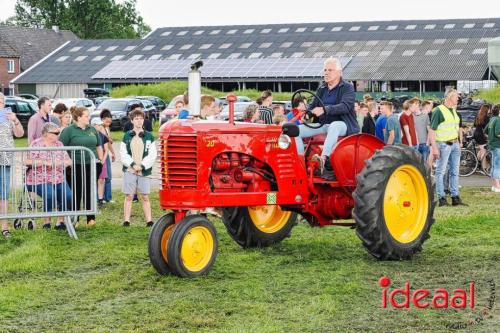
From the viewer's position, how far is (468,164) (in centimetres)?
2128

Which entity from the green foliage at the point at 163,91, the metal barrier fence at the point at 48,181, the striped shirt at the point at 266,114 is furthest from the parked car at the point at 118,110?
the metal barrier fence at the point at 48,181

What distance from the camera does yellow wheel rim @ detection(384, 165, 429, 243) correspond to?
33.3ft

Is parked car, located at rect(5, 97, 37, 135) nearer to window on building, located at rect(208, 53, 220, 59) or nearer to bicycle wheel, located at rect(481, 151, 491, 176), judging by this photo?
bicycle wheel, located at rect(481, 151, 491, 176)

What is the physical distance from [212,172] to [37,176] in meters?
3.75

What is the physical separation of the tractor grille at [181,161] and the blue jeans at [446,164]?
750 cm

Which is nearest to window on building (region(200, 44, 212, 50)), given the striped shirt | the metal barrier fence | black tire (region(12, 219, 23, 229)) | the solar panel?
the solar panel

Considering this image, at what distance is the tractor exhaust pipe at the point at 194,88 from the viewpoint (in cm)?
931

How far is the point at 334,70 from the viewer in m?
10.4

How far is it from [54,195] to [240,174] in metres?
3.63

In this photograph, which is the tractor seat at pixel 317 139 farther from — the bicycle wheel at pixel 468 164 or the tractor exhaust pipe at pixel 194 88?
the bicycle wheel at pixel 468 164

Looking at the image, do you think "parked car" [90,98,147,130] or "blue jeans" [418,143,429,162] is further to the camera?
"parked car" [90,98,147,130]

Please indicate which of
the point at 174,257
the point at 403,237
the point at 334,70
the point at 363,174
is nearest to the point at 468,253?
the point at 403,237

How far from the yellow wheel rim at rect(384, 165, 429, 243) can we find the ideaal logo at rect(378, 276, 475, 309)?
1677mm

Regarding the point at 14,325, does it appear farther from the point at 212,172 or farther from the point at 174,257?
the point at 212,172
